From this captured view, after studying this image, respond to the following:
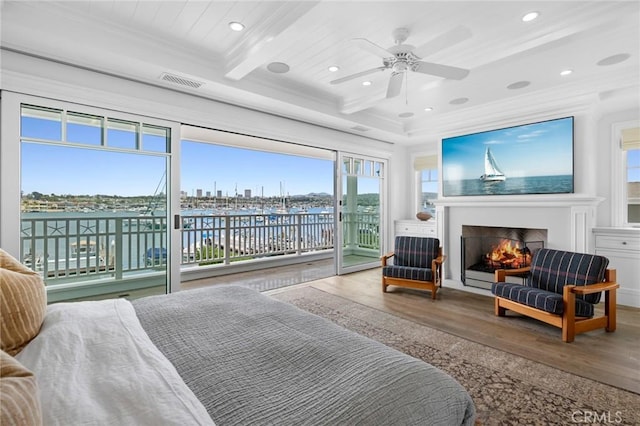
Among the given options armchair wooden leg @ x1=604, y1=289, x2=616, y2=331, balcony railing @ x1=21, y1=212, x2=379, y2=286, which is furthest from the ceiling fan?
balcony railing @ x1=21, y1=212, x2=379, y2=286

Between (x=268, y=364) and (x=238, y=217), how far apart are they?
17.5 ft

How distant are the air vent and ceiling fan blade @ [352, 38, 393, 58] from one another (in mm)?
1872

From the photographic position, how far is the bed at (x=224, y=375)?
32.7 inches

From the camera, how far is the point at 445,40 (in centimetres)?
238

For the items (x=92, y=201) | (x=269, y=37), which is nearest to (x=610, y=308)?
(x=269, y=37)

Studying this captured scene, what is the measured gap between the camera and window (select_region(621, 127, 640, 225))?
4082mm

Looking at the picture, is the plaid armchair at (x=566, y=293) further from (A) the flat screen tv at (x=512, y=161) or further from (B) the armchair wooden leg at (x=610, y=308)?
(A) the flat screen tv at (x=512, y=161)

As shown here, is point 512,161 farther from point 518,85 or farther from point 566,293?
point 566,293

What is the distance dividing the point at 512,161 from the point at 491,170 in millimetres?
289

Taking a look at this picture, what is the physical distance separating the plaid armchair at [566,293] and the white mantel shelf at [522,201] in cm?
87

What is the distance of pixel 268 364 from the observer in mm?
1138

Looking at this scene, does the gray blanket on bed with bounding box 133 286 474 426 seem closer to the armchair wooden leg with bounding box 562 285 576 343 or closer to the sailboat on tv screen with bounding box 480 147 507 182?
the armchair wooden leg with bounding box 562 285 576 343

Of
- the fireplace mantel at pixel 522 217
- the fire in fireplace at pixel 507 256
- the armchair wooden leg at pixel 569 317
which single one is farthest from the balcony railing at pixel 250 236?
the armchair wooden leg at pixel 569 317

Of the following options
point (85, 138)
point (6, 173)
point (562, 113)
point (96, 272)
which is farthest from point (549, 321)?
point (6, 173)
